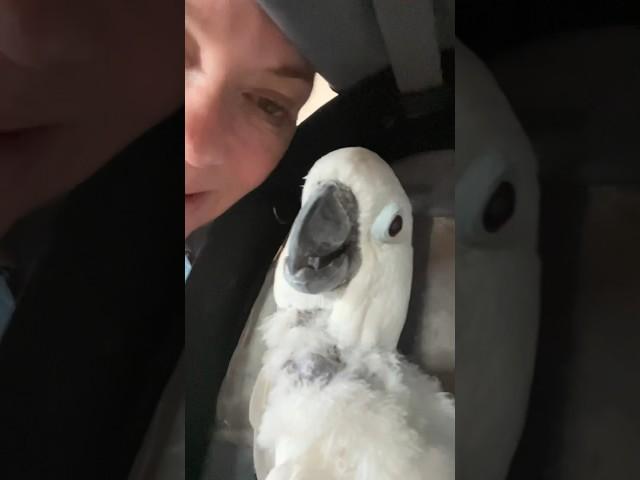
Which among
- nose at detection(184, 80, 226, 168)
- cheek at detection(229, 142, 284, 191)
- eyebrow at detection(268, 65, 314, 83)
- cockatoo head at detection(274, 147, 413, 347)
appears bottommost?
cockatoo head at detection(274, 147, 413, 347)

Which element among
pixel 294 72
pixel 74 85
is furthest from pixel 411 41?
pixel 74 85

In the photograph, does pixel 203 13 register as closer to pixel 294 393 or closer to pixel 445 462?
pixel 294 393

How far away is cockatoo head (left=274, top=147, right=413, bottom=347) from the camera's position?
33.0 inches

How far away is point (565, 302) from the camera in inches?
32.0

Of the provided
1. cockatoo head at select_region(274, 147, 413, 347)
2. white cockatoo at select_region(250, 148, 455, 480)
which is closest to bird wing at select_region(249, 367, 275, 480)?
white cockatoo at select_region(250, 148, 455, 480)

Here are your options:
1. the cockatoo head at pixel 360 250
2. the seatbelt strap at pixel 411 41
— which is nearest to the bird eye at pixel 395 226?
the cockatoo head at pixel 360 250

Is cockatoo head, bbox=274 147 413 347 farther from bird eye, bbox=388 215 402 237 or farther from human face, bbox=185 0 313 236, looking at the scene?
human face, bbox=185 0 313 236

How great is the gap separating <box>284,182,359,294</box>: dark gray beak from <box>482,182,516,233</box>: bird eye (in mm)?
147

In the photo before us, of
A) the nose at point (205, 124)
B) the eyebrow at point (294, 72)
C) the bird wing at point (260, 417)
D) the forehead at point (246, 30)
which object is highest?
the forehead at point (246, 30)

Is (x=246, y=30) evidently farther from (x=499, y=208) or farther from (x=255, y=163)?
(x=499, y=208)

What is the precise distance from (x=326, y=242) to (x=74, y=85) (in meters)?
0.42

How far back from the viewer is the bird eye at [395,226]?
840mm

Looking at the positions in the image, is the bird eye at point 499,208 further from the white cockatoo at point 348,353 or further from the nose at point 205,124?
the nose at point 205,124

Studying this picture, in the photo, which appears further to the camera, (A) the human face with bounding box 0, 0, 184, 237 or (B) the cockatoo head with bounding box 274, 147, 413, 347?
(A) the human face with bounding box 0, 0, 184, 237
